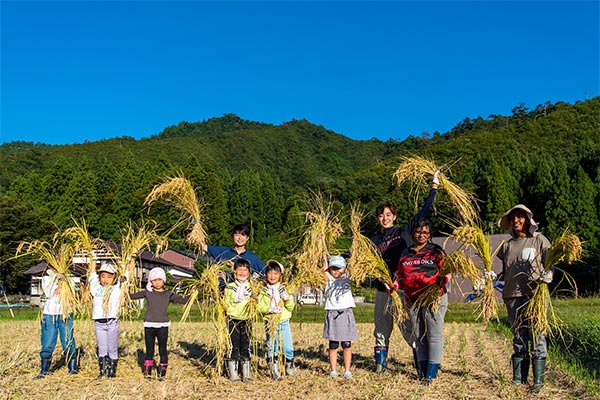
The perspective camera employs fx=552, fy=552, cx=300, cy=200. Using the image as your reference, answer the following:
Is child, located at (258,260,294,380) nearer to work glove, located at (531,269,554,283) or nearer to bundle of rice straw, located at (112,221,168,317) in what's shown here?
bundle of rice straw, located at (112,221,168,317)

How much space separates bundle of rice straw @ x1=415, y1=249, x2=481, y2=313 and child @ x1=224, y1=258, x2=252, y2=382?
1.81m

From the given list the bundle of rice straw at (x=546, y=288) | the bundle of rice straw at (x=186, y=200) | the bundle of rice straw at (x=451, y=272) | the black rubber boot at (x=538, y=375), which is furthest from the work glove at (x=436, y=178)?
the bundle of rice straw at (x=186, y=200)

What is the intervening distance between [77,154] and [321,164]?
36.6 m

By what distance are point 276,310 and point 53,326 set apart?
2.46 metres

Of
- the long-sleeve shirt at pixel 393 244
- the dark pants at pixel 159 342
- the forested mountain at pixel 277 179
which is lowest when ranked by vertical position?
the dark pants at pixel 159 342

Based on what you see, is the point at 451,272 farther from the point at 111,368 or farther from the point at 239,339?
the point at 111,368

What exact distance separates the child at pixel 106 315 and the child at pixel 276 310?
5.31 feet

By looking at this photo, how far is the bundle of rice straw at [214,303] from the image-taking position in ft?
18.6

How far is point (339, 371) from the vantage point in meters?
6.12

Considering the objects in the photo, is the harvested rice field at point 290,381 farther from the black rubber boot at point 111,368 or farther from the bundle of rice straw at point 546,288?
the bundle of rice straw at point 546,288

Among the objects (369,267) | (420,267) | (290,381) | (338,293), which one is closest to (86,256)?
(290,381)

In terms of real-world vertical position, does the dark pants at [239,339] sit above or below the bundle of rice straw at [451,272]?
below

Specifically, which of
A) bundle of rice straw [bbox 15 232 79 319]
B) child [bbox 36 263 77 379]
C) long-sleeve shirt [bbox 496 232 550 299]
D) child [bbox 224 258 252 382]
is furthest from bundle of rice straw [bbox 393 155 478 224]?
child [bbox 36 263 77 379]

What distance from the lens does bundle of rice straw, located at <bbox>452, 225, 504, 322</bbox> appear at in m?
5.27
